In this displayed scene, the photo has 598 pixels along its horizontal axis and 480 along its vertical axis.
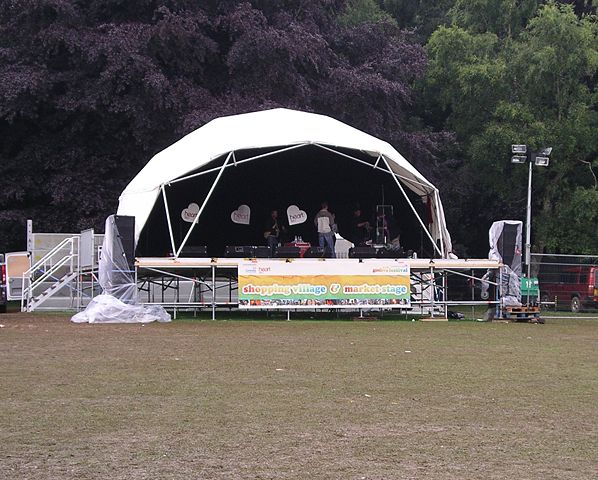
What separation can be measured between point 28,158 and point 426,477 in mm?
27722

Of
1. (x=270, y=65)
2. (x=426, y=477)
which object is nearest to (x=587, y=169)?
(x=270, y=65)

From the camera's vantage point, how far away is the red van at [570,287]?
27.6 meters

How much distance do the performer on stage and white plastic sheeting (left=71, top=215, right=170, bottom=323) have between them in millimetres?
5007

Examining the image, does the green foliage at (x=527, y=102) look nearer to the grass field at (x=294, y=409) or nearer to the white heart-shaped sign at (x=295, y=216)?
the white heart-shaped sign at (x=295, y=216)

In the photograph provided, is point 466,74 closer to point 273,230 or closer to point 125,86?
point 273,230

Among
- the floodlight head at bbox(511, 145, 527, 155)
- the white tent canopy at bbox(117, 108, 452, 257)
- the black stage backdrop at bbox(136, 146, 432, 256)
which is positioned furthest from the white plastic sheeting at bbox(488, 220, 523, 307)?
the black stage backdrop at bbox(136, 146, 432, 256)

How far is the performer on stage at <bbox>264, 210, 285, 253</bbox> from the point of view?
26.2 m

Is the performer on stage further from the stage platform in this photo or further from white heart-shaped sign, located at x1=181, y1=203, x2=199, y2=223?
the stage platform

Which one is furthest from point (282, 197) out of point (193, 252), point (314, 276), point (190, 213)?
point (314, 276)

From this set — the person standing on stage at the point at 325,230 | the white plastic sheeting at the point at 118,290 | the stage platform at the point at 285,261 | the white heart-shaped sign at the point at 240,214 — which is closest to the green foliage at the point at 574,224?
the white heart-shaped sign at the point at 240,214

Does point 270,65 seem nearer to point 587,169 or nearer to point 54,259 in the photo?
point 54,259

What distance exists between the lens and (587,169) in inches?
1437

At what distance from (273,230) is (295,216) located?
300cm

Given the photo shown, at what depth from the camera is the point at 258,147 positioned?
2338cm
